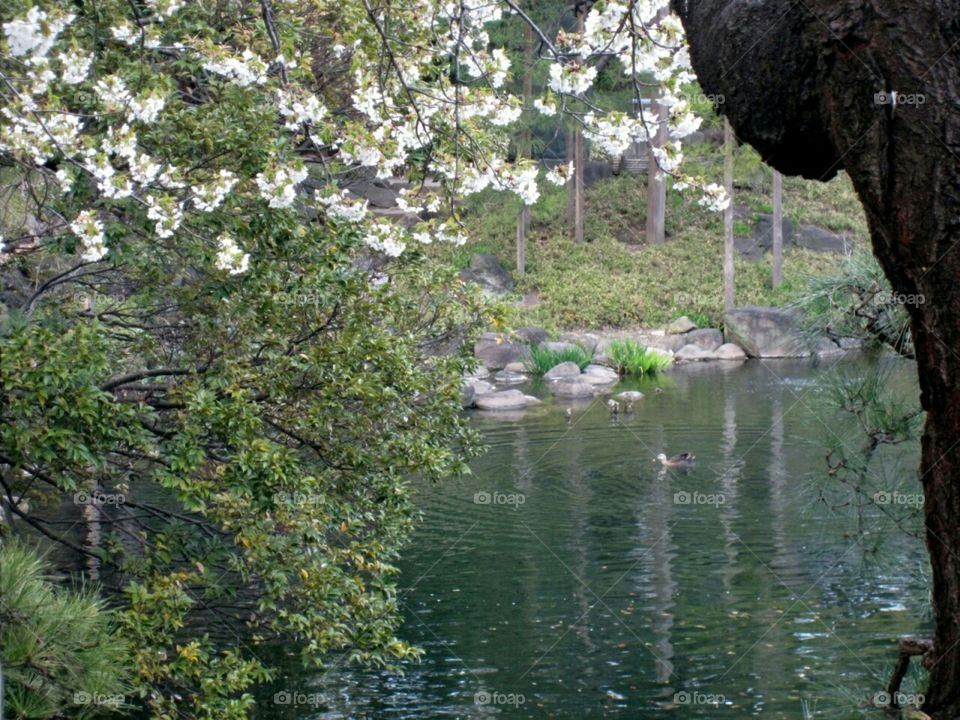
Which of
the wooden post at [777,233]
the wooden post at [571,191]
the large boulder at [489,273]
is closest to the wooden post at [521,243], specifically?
the large boulder at [489,273]

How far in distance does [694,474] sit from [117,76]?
9.94m

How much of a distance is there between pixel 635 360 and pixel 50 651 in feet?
64.5

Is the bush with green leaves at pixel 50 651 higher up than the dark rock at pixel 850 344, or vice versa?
the dark rock at pixel 850 344

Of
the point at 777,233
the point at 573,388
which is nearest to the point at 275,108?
the point at 573,388

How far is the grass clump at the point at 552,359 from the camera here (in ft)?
78.8

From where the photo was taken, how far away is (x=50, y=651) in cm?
500

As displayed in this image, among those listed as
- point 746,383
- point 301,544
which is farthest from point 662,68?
point 746,383

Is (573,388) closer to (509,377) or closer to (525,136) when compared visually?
(509,377)

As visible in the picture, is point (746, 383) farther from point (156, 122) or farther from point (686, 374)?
point (156, 122)

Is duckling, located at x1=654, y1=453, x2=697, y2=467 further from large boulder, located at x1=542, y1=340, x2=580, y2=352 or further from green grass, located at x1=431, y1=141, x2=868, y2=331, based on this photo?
green grass, located at x1=431, y1=141, x2=868, y2=331

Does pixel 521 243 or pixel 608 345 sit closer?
pixel 608 345

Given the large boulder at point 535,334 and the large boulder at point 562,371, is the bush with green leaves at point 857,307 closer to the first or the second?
the large boulder at point 562,371

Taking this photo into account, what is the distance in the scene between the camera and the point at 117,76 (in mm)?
5789

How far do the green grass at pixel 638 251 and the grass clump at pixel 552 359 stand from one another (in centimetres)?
184
